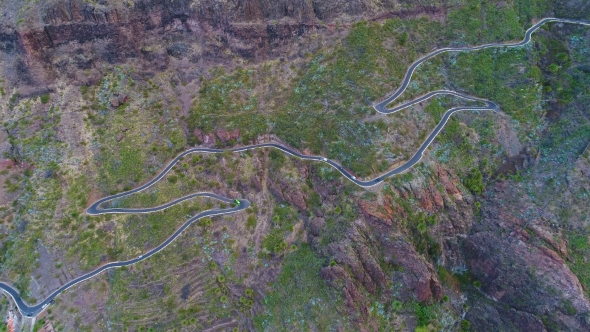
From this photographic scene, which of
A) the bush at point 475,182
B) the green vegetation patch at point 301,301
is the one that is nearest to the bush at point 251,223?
the green vegetation patch at point 301,301

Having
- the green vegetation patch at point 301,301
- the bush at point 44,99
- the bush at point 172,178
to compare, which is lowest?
the green vegetation patch at point 301,301

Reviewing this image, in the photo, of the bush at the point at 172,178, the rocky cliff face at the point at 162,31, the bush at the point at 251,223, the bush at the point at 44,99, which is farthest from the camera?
the bush at the point at 44,99

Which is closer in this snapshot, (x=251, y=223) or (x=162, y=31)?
(x=251, y=223)

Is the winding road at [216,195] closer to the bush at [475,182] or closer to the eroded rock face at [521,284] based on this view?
the bush at [475,182]

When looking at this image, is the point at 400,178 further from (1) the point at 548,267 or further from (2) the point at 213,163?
(2) the point at 213,163

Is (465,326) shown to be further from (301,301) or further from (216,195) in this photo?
(216,195)

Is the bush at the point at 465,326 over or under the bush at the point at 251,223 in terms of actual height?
under

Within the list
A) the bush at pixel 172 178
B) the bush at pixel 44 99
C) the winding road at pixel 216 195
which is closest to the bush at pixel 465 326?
the winding road at pixel 216 195

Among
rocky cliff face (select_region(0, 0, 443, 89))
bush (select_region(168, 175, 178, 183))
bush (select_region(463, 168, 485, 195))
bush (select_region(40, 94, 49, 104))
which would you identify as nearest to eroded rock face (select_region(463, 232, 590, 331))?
bush (select_region(463, 168, 485, 195))

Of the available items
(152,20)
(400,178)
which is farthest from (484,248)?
(152,20)

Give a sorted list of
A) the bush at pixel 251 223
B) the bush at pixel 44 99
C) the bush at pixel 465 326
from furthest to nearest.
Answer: the bush at pixel 44 99, the bush at pixel 251 223, the bush at pixel 465 326

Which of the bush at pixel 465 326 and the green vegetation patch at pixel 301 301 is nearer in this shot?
the green vegetation patch at pixel 301 301

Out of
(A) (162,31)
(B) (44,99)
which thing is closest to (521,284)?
(A) (162,31)
